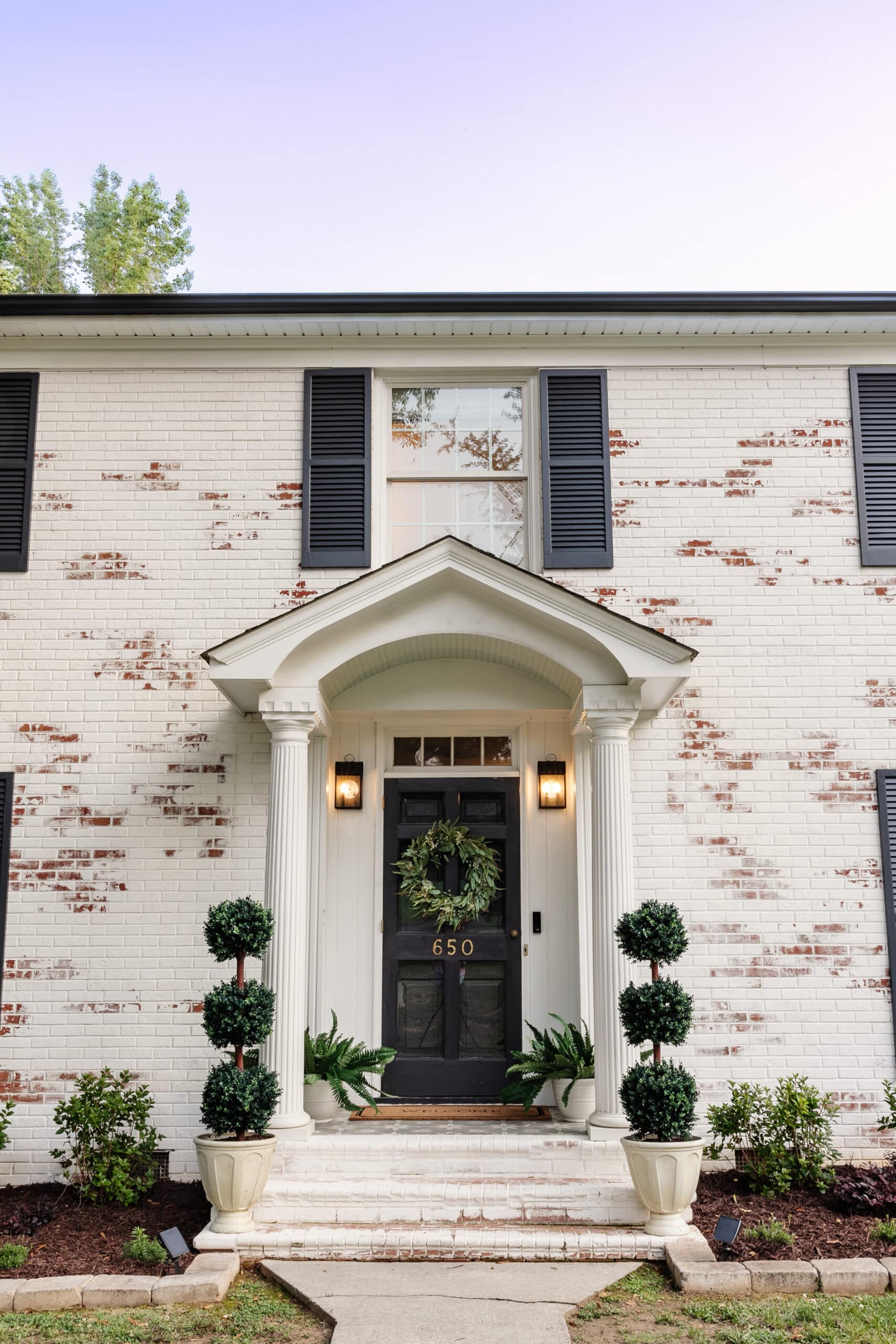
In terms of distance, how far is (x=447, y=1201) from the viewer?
5590mm

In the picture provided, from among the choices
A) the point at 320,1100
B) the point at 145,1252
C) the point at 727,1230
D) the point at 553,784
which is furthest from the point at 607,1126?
the point at 145,1252

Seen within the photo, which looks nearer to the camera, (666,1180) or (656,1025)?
(666,1180)

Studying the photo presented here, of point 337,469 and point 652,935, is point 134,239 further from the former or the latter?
point 652,935

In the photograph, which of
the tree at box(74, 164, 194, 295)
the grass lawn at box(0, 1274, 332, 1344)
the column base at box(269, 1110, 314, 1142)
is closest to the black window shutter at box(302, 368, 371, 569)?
the column base at box(269, 1110, 314, 1142)

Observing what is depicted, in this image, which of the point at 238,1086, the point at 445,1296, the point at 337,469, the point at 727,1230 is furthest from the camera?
the point at 337,469

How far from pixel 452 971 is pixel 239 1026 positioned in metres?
2.18

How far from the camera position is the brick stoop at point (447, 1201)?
521 centimetres

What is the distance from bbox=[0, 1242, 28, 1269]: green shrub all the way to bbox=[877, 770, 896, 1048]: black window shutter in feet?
17.2

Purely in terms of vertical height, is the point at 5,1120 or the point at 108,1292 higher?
the point at 5,1120

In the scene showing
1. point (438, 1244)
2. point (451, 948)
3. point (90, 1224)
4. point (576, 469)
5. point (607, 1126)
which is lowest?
point (90, 1224)

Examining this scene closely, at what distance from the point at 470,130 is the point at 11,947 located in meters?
11.8

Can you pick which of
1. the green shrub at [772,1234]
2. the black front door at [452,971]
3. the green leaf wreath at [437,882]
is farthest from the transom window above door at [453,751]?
the green shrub at [772,1234]

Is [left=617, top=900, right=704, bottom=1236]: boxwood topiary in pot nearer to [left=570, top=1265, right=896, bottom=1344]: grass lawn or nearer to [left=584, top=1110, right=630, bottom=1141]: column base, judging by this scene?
[left=584, top=1110, right=630, bottom=1141]: column base

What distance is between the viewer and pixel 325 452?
7.55 m
